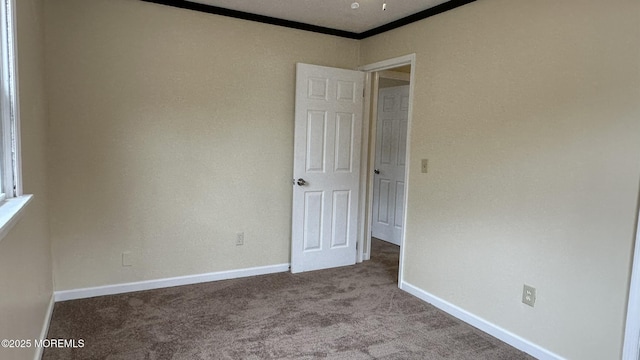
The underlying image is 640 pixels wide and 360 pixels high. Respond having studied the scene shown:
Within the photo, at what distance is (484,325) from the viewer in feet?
9.44

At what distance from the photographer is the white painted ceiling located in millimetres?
3254

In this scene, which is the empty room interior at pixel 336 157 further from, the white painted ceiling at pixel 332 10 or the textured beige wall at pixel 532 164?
the white painted ceiling at pixel 332 10

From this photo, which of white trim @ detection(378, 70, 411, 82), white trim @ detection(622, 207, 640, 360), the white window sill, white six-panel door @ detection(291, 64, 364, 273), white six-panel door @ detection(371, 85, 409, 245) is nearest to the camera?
the white window sill

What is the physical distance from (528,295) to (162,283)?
285 centimetres

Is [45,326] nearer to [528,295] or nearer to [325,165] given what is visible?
[325,165]

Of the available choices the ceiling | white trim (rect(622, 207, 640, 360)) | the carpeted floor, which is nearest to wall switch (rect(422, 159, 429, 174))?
the carpeted floor

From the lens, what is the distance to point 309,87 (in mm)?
3875

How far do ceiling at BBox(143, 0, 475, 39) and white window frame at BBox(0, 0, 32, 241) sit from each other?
1770mm

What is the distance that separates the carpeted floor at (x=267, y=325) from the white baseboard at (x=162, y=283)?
3.0 inches

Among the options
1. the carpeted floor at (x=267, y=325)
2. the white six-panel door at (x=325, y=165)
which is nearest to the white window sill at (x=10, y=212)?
the carpeted floor at (x=267, y=325)

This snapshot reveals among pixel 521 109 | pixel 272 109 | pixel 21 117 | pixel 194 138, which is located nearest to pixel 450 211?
pixel 521 109

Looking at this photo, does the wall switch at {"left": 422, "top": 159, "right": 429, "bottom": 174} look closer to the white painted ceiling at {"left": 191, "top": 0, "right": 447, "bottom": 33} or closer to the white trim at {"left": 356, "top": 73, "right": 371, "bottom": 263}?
the white trim at {"left": 356, "top": 73, "right": 371, "bottom": 263}

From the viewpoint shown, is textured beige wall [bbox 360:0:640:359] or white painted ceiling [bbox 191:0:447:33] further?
white painted ceiling [bbox 191:0:447:33]

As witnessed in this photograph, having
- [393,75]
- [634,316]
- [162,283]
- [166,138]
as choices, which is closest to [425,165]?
[393,75]
